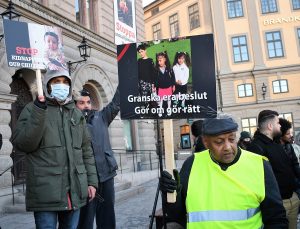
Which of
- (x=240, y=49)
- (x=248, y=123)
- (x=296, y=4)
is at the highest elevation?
(x=296, y=4)

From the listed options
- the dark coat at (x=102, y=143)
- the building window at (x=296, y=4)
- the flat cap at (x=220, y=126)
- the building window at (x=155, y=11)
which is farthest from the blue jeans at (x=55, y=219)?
the building window at (x=155, y=11)

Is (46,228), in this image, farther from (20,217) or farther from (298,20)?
(298,20)

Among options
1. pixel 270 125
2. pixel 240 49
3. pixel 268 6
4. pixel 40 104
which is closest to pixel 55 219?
pixel 40 104

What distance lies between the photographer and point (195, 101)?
3488 mm

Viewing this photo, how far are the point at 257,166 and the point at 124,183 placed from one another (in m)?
8.15

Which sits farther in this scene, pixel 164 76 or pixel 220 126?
pixel 164 76

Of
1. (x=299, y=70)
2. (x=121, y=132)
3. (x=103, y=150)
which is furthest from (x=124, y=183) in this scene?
(x=299, y=70)

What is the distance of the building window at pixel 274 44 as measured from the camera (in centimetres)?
3222

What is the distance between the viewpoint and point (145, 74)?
144 inches

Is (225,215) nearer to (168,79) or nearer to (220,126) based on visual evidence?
(220,126)

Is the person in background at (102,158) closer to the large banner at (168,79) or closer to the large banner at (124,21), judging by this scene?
the large banner at (168,79)

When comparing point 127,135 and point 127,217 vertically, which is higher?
point 127,135

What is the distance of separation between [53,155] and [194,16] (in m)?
34.5

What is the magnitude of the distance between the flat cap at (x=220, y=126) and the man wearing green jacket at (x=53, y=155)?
4.92ft
